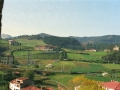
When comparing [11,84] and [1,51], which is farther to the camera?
[1,51]

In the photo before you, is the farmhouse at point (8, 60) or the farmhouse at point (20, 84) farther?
the farmhouse at point (8, 60)

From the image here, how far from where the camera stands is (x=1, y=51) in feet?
211

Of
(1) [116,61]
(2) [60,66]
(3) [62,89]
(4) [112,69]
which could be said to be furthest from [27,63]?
(3) [62,89]

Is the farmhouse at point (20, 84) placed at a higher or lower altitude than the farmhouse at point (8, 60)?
lower

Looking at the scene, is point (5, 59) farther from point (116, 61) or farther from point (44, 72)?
point (116, 61)

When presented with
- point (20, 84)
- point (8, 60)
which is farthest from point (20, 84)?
point (8, 60)

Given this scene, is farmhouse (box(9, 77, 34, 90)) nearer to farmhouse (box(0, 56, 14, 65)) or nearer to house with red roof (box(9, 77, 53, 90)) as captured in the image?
house with red roof (box(9, 77, 53, 90))

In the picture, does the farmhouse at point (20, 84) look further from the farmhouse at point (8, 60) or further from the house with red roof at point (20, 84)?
A: the farmhouse at point (8, 60)

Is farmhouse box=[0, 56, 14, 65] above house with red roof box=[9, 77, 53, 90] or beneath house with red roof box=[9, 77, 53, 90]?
above

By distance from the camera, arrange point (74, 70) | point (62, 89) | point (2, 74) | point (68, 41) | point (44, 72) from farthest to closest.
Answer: point (68, 41) → point (74, 70) → point (44, 72) → point (2, 74) → point (62, 89)

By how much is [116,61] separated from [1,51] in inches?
978

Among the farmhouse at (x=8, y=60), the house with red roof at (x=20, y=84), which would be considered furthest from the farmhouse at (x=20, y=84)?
the farmhouse at (x=8, y=60)

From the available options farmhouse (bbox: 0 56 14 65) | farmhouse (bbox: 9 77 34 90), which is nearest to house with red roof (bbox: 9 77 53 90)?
farmhouse (bbox: 9 77 34 90)

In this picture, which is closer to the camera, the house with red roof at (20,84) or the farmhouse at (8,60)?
the house with red roof at (20,84)
